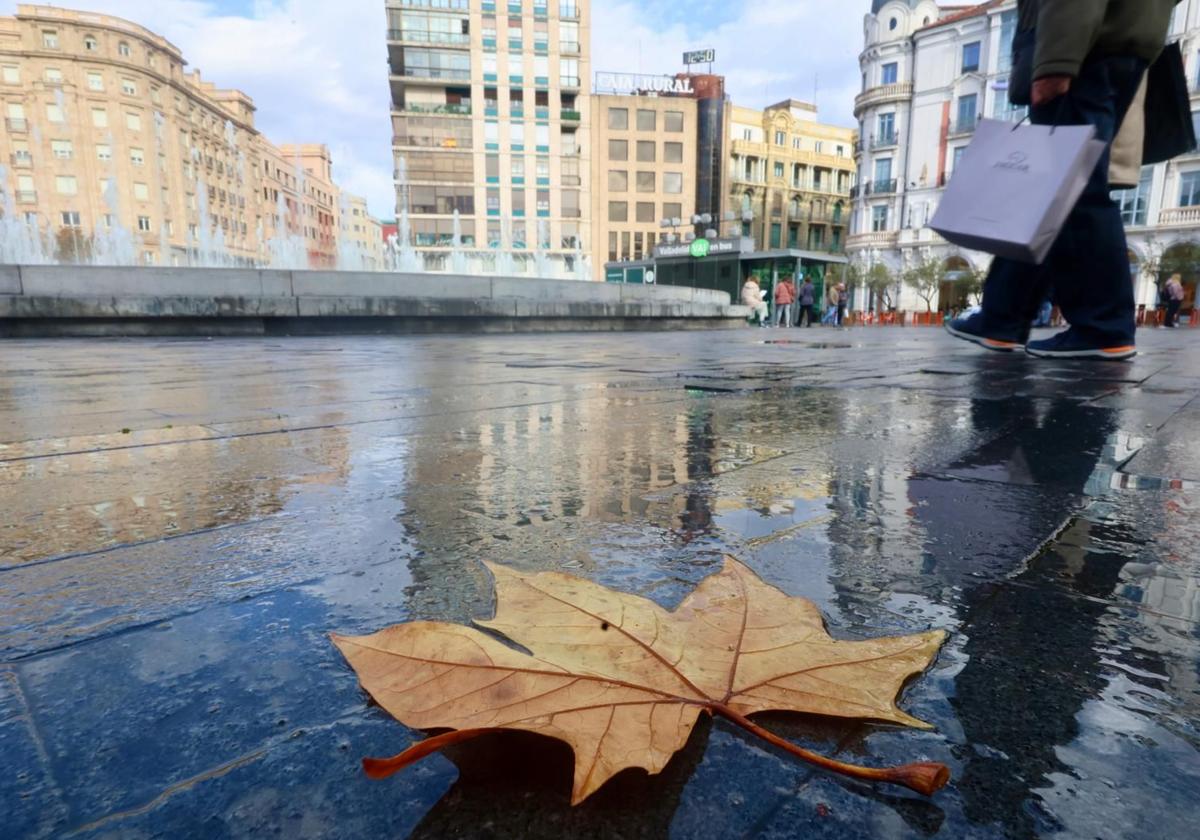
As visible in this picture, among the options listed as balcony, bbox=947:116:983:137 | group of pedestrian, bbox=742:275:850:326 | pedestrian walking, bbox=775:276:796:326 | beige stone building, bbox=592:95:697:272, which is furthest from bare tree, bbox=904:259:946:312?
beige stone building, bbox=592:95:697:272

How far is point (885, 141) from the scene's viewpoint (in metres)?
43.5

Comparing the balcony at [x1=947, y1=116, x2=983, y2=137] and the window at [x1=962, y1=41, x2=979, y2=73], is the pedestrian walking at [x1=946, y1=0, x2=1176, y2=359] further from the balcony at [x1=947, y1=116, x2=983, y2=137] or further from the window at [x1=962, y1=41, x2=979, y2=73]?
the window at [x1=962, y1=41, x2=979, y2=73]

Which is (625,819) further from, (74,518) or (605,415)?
(605,415)

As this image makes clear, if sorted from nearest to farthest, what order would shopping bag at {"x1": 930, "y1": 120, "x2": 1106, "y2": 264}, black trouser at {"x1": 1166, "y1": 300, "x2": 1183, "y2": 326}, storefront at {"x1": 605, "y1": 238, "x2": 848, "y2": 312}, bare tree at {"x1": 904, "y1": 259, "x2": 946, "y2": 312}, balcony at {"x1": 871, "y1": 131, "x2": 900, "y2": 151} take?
shopping bag at {"x1": 930, "y1": 120, "x2": 1106, "y2": 264}, black trouser at {"x1": 1166, "y1": 300, "x2": 1183, "y2": 326}, storefront at {"x1": 605, "y1": 238, "x2": 848, "y2": 312}, bare tree at {"x1": 904, "y1": 259, "x2": 946, "y2": 312}, balcony at {"x1": 871, "y1": 131, "x2": 900, "y2": 151}

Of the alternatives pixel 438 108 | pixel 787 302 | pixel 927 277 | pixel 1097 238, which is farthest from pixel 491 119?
pixel 1097 238

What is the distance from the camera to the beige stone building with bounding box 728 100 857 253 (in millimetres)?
63581

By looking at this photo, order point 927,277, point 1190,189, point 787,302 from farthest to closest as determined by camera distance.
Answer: point 927,277
point 1190,189
point 787,302

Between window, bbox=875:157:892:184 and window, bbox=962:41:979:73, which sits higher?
window, bbox=962:41:979:73

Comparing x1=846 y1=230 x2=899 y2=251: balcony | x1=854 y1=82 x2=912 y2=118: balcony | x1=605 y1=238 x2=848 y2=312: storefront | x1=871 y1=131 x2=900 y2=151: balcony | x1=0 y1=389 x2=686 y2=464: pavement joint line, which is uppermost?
x1=854 y1=82 x2=912 y2=118: balcony

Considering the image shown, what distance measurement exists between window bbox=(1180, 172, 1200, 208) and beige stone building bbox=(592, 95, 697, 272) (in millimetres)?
31722

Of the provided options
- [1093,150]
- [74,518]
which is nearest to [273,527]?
[74,518]

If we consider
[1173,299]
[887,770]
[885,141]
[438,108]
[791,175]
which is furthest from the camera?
[791,175]

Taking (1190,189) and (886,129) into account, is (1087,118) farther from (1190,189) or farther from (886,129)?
(886,129)

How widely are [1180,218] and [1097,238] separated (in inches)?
1641
